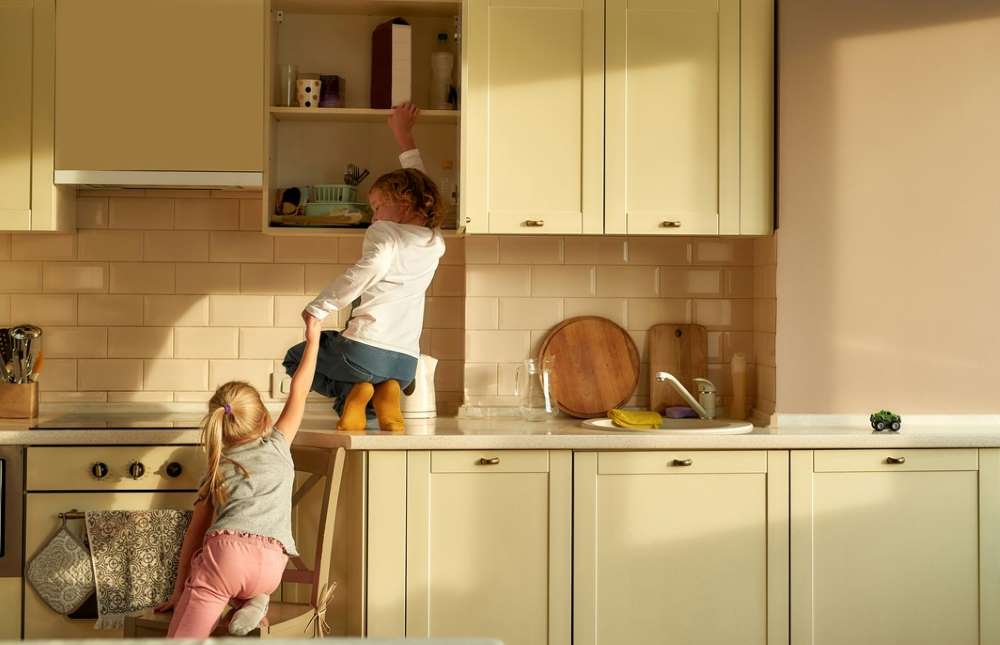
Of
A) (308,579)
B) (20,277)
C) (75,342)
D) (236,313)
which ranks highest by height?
(20,277)

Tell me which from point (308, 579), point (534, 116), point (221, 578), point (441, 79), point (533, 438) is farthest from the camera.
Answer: point (441, 79)

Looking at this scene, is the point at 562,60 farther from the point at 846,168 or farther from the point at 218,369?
the point at 218,369

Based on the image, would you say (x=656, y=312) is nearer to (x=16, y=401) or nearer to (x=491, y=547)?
(x=491, y=547)

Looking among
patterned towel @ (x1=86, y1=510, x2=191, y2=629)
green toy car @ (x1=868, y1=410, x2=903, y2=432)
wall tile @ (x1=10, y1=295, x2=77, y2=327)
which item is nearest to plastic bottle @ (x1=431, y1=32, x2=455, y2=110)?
wall tile @ (x1=10, y1=295, x2=77, y2=327)

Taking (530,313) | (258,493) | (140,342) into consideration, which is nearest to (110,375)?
(140,342)

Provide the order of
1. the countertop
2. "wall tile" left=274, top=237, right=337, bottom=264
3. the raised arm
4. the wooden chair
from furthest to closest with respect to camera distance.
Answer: "wall tile" left=274, top=237, right=337, bottom=264 < the countertop < the raised arm < the wooden chair

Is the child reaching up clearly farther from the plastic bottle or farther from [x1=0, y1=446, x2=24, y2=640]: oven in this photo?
the plastic bottle

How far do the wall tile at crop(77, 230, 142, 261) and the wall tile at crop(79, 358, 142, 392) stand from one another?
0.35m

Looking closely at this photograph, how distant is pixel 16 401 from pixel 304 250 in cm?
104

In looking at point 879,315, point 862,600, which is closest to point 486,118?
point 879,315

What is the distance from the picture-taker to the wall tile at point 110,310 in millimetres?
3893

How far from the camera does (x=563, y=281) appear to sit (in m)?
3.89

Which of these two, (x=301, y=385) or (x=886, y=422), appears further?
(x=886, y=422)

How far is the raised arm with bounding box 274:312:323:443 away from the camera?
3135mm
